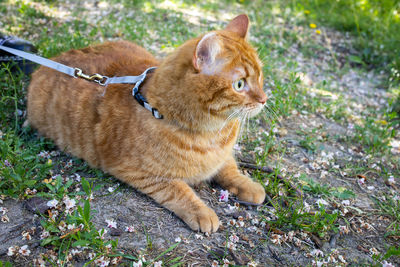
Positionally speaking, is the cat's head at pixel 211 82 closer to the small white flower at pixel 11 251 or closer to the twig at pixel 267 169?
the twig at pixel 267 169

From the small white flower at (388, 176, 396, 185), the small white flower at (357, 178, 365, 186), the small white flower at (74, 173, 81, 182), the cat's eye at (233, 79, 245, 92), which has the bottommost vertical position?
the small white flower at (74, 173, 81, 182)

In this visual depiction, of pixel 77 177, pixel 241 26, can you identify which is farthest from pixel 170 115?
pixel 77 177

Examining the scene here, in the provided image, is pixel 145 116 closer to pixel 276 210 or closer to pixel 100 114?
pixel 100 114

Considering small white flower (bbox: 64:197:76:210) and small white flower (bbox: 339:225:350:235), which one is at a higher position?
small white flower (bbox: 339:225:350:235)

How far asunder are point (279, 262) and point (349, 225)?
0.78 metres

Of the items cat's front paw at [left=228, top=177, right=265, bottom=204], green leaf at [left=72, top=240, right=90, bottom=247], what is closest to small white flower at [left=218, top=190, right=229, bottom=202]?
cat's front paw at [left=228, top=177, right=265, bottom=204]

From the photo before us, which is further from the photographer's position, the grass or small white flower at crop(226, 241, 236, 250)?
the grass

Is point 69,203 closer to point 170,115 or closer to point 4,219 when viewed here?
point 4,219

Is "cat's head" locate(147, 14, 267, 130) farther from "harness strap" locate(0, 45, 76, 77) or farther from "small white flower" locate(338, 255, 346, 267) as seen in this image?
"small white flower" locate(338, 255, 346, 267)

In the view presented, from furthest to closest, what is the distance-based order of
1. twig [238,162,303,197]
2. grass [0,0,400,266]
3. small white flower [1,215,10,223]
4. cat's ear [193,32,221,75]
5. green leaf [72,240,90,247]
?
1. twig [238,162,303,197]
2. grass [0,0,400,266]
3. small white flower [1,215,10,223]
4. cat's ear [193,32,221,75]
5. green leaf [72,240,90,247]

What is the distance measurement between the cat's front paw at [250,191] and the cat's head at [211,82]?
0.67 metres

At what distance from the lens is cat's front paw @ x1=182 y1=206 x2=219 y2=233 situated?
2.34 meters

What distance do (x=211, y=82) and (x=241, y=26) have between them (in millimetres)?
712

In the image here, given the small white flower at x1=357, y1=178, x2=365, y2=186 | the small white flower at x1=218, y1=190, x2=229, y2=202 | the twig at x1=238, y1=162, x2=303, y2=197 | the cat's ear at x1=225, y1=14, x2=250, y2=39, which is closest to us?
the cat's ear at x1=225, y1=14, x2=250, y2=39
